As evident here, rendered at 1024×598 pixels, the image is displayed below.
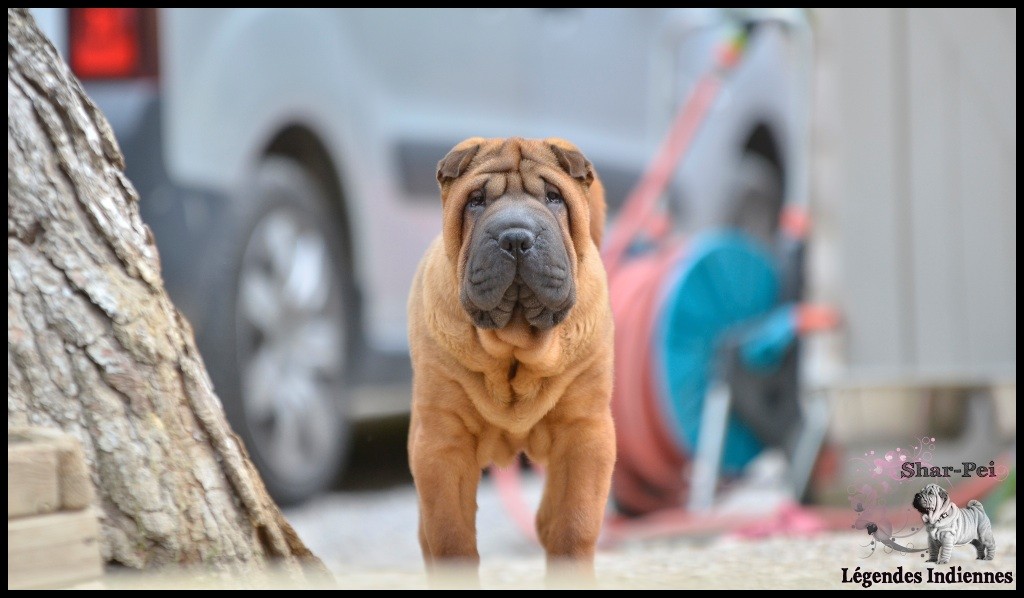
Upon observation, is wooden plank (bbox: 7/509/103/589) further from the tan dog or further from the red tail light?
the red tail light

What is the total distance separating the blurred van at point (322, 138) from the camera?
4.29 meters

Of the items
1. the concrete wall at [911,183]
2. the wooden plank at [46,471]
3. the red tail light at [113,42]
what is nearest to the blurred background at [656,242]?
the concrete wall at [911,183]

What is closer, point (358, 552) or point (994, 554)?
point (994, 554)

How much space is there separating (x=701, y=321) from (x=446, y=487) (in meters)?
3.08

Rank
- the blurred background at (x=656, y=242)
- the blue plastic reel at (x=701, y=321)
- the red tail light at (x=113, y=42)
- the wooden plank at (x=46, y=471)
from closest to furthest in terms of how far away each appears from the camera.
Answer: the wooden plank at (x=46, y=471) < the red tail light at (x=113, y=42) < the blurred background at (x=656, y=242) < the blue plastic reel at (x=701, y=321)

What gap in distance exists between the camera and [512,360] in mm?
2012

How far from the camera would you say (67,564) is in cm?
200

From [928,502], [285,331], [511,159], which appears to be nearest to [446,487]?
[511,159]

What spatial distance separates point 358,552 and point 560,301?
3.02 metres

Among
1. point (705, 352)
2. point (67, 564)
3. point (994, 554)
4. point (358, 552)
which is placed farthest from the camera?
point (705, 352)

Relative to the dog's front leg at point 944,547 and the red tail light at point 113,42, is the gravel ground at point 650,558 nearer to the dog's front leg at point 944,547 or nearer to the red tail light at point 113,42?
the dog's front leg at point 944,547

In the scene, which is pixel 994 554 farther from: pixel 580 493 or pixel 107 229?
pixel 107 229

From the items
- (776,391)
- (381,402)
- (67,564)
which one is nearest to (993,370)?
(776,391)

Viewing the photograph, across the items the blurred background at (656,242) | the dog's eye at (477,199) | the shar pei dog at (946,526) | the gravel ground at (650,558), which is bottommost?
the gravel ground at (650,558)
